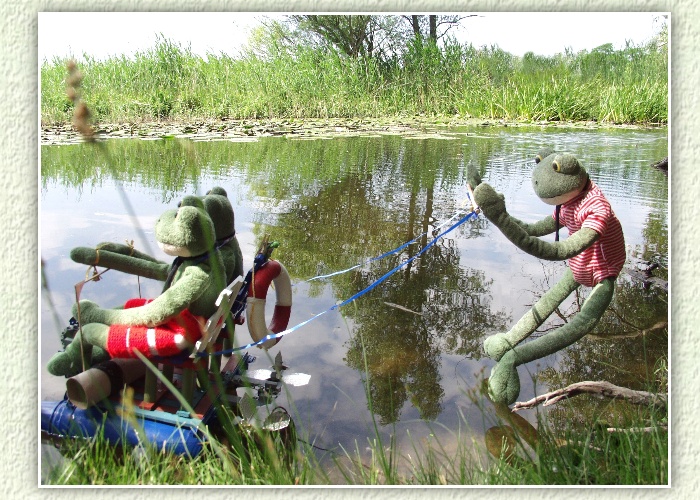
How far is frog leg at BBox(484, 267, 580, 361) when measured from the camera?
1985mm

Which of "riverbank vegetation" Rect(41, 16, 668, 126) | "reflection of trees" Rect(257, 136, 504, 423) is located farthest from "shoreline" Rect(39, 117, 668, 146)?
"reflection of trees" Rect(257, 136, 504, 423)

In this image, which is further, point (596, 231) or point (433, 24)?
point (433, 24)

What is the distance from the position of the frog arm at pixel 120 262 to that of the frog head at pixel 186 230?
0.18m

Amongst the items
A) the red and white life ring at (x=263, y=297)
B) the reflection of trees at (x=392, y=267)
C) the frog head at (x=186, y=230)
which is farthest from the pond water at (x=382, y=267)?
the red and white life ring at (x=263, y=297)

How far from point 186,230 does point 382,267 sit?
1.56 meters

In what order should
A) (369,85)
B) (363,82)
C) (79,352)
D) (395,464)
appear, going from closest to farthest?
(395,464)
(79,352)
(363,82)
(369,85)

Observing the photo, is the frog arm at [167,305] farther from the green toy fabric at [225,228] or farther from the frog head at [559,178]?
the frog head at [559,178]

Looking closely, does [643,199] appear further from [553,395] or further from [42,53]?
[42,53]

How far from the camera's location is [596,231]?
5.85 feet

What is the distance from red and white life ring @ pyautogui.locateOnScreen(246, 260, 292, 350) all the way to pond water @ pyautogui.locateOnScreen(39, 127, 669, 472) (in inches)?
8.9

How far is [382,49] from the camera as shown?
284 centimetres

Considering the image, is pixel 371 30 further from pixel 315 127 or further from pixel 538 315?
pixel 315 127

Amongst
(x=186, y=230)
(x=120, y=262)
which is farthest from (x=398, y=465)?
(x=120, y=262)

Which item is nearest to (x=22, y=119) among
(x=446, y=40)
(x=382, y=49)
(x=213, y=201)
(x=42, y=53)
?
(x=42, y=53)
